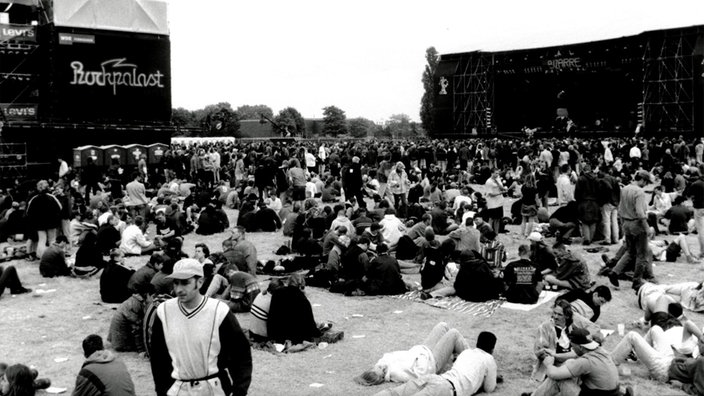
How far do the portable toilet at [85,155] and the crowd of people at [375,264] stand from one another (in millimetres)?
5809

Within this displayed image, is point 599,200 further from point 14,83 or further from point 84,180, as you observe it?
point 14,83

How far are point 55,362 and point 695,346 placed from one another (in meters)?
7.27

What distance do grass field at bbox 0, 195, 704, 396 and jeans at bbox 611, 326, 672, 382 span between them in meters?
0.14

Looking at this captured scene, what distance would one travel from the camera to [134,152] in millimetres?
30922

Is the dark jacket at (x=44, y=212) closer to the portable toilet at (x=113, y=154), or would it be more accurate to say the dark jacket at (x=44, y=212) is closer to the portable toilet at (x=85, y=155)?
the portable toilet at (x=85, y=155)

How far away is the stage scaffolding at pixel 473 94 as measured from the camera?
4559cm

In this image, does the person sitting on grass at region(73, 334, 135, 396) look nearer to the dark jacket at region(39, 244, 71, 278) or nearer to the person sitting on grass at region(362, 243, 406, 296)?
the person sitting on grass at region(362, 243, 406, 296)

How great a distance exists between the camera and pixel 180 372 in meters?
4.24

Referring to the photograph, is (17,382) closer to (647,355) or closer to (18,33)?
(647,355)

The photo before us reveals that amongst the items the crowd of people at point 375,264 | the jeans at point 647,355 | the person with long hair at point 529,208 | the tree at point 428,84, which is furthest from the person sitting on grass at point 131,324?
the tree at point 428,84

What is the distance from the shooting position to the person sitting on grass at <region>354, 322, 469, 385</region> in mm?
7600

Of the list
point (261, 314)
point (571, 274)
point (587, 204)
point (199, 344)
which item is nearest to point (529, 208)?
point (587, 204)

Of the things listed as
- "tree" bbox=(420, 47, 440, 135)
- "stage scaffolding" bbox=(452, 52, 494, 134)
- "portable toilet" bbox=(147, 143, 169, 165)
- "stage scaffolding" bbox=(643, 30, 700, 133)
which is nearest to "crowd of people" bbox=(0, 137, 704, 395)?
"portable toilet" bbox=(147, 143, 169, 165)

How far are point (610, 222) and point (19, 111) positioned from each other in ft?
77.3
